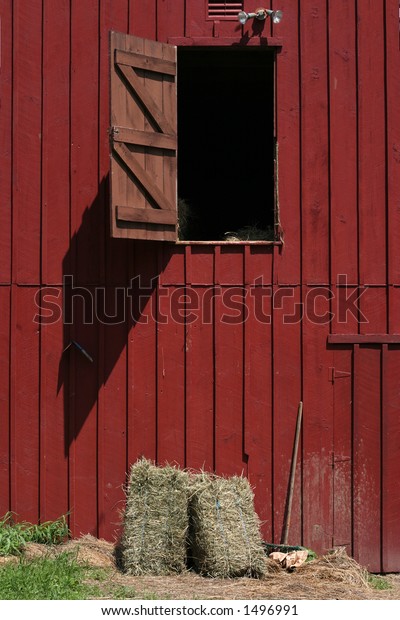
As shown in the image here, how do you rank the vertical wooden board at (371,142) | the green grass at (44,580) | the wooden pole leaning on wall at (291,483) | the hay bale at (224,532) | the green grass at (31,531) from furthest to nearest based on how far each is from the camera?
the vertical wooden board at (371,142)
the wooden pole leaning on wall at (291,483)
the green grass at (31,531)
the hay bale at (224,532)
the green grass at (44,580)

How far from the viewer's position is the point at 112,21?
902 cm

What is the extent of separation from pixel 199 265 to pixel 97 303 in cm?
105

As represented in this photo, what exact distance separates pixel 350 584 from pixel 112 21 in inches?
223

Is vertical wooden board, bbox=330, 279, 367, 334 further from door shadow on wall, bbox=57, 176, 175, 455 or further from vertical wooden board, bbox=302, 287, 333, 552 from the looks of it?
door shadow on wall, bbox=57, 176, 175, 455

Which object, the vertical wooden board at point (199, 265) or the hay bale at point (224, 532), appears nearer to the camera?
the hay bale at point (224, 532)

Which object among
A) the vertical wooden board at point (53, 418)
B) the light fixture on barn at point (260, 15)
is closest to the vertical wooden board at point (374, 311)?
the light fixture on barn at point (260, 15)

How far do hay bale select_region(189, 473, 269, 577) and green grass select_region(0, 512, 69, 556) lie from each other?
4.31 feet

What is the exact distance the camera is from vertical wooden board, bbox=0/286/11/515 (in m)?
8.86

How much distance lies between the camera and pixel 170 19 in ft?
29.6

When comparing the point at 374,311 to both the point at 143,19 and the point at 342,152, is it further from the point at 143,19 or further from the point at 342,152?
the point at 143,19

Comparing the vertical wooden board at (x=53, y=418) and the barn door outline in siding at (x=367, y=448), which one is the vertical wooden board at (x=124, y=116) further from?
the barn door outline in siding at (x=367, y=448)

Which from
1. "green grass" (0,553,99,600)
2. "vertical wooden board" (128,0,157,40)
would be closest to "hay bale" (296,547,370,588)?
"green grass" (0,553,99,600)

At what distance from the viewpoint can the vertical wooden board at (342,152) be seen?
29.6ft

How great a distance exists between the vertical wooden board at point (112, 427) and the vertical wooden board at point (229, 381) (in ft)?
2.92
